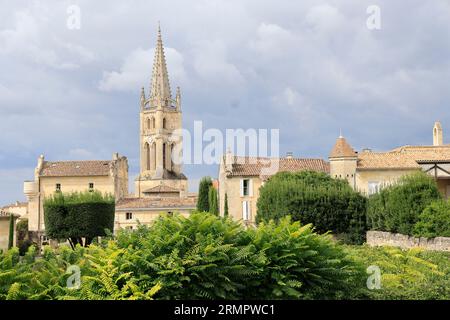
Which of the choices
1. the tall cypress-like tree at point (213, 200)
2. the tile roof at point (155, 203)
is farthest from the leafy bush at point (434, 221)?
the tile roof at point (155, 203)

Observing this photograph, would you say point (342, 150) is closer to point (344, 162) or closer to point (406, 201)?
point (344, 162)

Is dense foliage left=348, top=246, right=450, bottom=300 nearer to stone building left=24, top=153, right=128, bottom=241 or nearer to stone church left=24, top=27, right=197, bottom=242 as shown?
stone church left=24, top=27, right=197, bottom=242

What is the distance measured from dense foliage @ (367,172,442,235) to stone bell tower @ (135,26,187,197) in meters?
90.9

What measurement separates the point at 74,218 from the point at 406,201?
2696 centimetres

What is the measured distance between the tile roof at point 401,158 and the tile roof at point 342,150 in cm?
124

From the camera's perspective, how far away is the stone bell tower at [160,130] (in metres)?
131

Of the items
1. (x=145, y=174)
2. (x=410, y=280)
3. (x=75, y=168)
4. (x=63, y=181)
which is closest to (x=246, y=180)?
(x=75, y=168)

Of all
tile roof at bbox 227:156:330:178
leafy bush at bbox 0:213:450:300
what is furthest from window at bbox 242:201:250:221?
leafy bush at bbox 0:213:450:300

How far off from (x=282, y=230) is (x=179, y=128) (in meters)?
125

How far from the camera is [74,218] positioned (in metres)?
51.9

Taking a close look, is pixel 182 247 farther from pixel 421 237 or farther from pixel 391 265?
pixel 421 237

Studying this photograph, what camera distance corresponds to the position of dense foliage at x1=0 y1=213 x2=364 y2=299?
1260 centimetres

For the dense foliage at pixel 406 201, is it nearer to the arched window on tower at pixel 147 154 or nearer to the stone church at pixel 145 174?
the stone church at pixel 145 174

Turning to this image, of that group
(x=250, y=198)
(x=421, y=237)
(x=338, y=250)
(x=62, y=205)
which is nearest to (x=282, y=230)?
(x=338, y=250)
